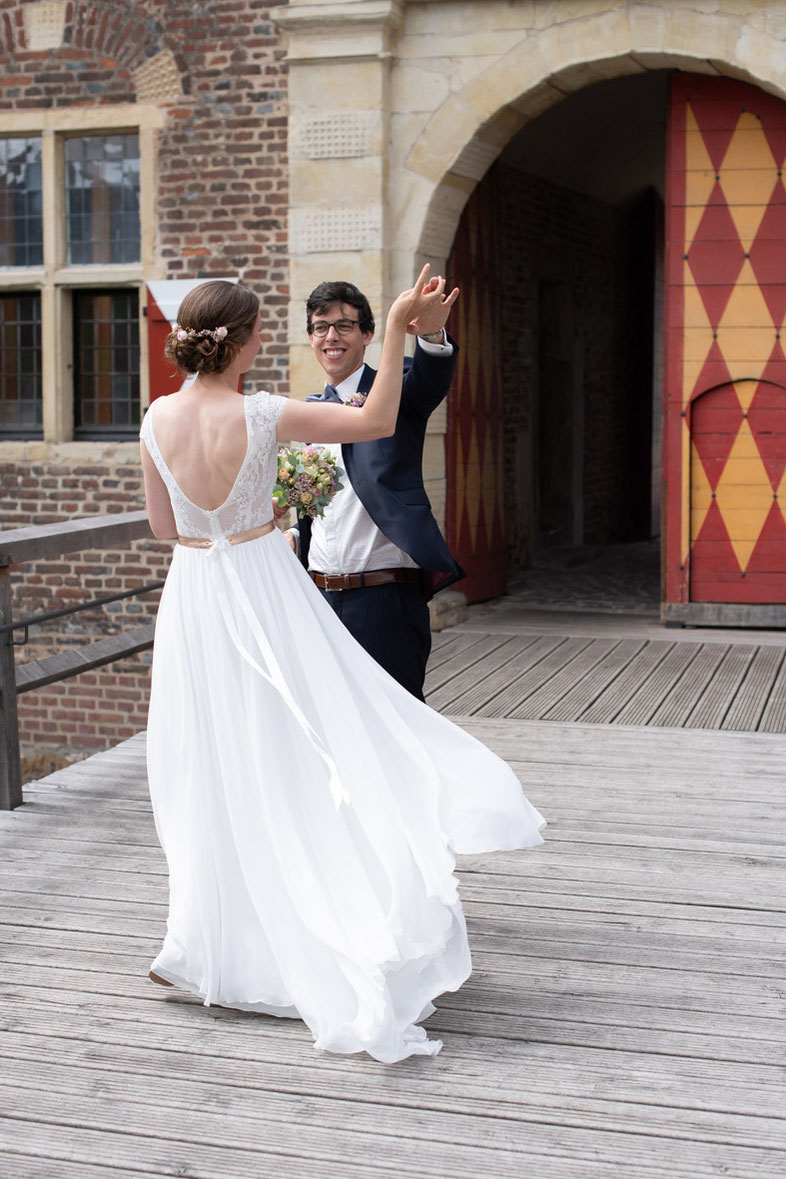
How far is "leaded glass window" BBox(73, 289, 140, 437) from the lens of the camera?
30.2ft

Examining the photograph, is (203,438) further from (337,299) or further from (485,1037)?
(485,1037)

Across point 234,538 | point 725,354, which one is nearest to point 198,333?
point 234,538

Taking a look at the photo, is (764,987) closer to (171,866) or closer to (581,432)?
(171,866)

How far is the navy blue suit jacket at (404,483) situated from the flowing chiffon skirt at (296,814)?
0.46 metres

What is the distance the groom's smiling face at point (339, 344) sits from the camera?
3.55 meters

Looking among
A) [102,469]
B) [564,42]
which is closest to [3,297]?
[102,469]

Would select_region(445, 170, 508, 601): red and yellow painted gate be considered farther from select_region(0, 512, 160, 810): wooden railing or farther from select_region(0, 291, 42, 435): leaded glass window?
select_region(0, 512, 160, 810): wooden railing

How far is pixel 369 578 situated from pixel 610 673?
3.50 m

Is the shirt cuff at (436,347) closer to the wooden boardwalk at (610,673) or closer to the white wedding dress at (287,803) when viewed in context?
the white wedding dress at (287,803)

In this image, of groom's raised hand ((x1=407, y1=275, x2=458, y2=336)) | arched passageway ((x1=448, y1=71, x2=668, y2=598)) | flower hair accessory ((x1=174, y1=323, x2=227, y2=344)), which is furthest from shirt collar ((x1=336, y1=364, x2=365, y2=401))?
arched passageway ((x1=448, y1=71, x2=668, y2=598))

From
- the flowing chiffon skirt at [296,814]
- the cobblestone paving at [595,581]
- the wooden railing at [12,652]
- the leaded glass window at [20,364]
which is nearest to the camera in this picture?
the flowing chiffon skirt at [296,814]

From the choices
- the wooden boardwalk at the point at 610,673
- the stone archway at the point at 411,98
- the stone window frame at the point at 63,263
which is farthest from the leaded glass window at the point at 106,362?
the wooden boardwalk at the point at 610,673

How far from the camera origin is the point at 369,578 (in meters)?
3.65

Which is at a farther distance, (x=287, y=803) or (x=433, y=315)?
(x=433, y=315)
